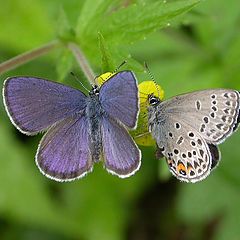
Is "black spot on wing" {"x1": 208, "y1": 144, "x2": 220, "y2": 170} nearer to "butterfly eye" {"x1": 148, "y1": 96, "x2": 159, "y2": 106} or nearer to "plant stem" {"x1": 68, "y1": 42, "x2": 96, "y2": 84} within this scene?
"butterfly eye" {"x1": 148, "y1": 96, "x2": 159, "y2": 106}

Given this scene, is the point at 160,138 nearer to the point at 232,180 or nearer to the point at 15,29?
the point at 232,180

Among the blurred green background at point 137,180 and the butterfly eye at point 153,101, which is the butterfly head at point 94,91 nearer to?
the butterfly eye at point 153,101

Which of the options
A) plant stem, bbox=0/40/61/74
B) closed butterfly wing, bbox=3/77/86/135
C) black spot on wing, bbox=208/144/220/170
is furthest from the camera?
plant stem, bbox=0/40/61/74

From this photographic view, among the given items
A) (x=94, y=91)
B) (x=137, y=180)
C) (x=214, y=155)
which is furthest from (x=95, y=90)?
(x=137, y=180)

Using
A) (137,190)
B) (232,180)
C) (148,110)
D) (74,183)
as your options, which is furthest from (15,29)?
(148,110)

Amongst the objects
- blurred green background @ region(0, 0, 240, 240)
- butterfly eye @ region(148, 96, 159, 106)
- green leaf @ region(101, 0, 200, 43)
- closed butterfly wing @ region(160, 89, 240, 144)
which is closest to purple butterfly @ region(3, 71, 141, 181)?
butterfly eye @ region(148, 96, 159, 106)

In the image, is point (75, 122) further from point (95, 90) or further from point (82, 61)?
point (82, 61)
